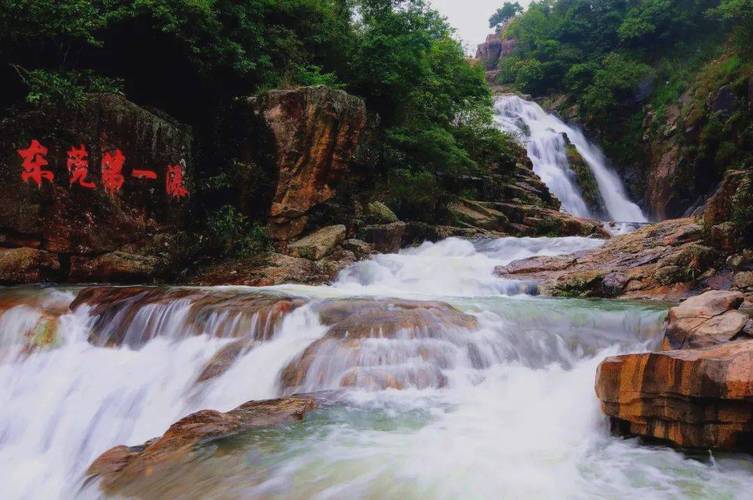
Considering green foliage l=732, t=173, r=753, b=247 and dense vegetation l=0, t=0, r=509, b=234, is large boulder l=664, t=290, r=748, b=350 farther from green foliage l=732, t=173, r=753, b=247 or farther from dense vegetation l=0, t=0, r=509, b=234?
dense vegetation l=0, t=0, r=509, b=234

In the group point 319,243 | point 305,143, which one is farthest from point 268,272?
point 305,143

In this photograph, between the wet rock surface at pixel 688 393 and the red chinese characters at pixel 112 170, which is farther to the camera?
the red chinese characters at pixel 112 170

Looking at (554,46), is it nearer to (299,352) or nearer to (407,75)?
(407,75)

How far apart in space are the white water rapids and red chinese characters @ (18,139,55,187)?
1.96m

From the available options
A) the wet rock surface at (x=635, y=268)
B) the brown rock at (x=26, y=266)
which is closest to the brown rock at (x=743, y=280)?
the wet rock surface at (x=635, y=268)

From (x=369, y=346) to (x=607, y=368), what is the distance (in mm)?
2494

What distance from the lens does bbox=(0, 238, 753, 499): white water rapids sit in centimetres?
330

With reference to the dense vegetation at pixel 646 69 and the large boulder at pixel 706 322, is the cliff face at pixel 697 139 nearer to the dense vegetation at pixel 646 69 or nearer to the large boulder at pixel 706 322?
the dense vegetation at pixel 646 69

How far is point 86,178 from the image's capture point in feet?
28.8

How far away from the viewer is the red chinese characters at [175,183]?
386 inches

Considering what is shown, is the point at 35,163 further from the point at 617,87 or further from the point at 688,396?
the point at 617,87

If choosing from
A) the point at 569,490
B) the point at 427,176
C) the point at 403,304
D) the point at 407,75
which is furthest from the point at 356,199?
the point at 569,490

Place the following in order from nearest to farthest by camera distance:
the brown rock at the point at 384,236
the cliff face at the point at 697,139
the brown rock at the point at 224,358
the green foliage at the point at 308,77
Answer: the brown rock at the point at 224,358 → the green foliage at the point at 308,77 → the brown rock at the point at 384,236 → the cliff face at the point at 697,139

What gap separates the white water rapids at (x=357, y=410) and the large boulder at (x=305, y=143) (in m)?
3.13
